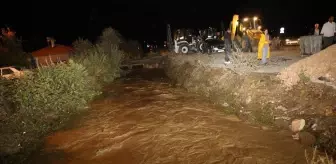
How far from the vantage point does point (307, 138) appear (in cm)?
582

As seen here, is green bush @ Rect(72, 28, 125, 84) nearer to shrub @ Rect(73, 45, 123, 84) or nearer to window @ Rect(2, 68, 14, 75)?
shrub @ Rect(73, 45, 123, 84)

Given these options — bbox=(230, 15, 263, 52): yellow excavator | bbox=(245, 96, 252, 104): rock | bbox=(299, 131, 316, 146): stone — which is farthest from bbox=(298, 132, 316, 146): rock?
bbox=(230, 15, 263, 52): yellow excavator

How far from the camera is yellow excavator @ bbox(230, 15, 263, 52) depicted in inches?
640

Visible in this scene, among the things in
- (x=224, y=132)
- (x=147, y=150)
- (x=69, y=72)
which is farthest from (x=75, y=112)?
(x=224, y=132)

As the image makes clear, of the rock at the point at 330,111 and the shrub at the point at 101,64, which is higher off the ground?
the shrub at the point at 101,64

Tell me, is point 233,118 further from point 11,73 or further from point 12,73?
point 11,73

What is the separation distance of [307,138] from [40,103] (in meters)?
7.35

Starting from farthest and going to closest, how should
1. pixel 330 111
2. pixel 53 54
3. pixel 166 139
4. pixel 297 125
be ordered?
pixel 53 54 → pixel 166 139 → pixel 297 125 → pixel 330 111

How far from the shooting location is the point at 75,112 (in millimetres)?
9438

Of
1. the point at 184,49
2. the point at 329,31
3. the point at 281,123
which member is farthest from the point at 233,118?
the point at 184,49

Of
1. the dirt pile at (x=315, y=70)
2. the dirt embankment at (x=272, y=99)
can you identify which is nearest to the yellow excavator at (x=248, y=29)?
the dirt embankment at (x=272, y=99)

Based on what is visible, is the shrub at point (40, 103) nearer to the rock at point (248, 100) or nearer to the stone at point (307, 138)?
the rock at point (248, 100)

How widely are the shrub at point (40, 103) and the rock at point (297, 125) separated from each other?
6.54 meters

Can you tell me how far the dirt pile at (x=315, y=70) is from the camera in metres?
7.38
